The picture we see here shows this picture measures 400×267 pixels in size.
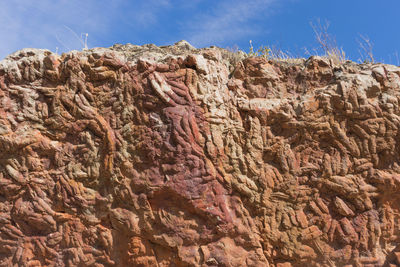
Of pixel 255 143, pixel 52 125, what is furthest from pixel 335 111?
pixel 52 125

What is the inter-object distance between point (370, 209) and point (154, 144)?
6.10 ft

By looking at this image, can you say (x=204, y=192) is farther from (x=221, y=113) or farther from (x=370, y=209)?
(x=370, y=209)

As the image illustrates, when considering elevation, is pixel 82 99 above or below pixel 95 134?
above

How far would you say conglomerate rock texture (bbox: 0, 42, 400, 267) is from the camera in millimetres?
3061

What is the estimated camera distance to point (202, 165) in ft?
10.1

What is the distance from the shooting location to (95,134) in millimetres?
3352

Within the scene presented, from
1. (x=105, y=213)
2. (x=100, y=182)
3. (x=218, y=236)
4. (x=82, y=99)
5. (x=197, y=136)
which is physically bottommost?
(x=218, y=236)

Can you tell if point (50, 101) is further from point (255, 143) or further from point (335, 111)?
point (335, 111)

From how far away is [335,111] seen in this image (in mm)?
3150

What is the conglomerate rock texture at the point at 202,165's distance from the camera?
10.0ft

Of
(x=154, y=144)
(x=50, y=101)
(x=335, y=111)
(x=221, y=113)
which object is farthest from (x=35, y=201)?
(x=335, y=111)

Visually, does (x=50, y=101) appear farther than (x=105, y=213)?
Yes

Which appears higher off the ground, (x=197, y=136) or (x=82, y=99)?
(x=82, y=99)

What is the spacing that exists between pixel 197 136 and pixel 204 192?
0.46 metres
